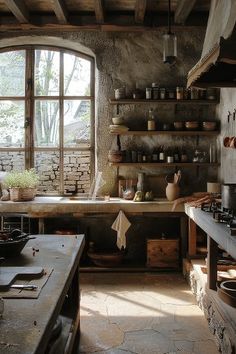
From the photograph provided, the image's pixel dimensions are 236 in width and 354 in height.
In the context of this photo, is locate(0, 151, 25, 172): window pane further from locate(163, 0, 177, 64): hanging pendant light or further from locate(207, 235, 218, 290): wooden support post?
locate(207, 235, 218, 290): wooden support post

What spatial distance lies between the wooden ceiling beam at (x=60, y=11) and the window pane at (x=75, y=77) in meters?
0.52

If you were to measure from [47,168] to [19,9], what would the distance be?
2.05 meters

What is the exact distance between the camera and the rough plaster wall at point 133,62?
5.58m

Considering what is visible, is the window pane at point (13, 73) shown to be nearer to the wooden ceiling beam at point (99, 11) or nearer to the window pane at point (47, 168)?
the window pane at point (47, 168)

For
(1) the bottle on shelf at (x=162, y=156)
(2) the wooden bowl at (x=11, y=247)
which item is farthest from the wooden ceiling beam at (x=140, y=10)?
(2) the wooden bowl at (x=11, y=247)

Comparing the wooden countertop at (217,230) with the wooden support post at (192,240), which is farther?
the wooden support post at (192,240)

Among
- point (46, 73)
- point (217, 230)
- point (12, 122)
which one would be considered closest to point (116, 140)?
point (46, 73)

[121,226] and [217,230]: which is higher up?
[217,230]

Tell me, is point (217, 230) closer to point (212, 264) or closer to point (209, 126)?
point (212, 264)

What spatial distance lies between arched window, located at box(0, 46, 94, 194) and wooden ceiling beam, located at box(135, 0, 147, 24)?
2.78 feet

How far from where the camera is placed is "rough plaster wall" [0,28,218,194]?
558 cm

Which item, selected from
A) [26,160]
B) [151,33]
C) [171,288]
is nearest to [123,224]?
[171,288]

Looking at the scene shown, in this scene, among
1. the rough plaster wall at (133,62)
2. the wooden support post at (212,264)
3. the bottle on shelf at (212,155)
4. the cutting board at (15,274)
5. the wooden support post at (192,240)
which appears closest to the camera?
the cutting board at (15,274)

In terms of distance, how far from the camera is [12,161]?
5.84m
